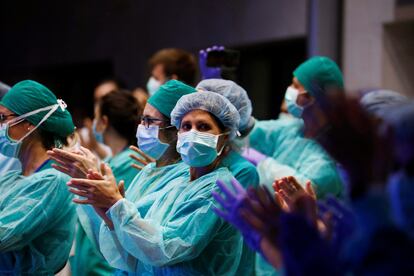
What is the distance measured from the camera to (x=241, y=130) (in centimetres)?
374

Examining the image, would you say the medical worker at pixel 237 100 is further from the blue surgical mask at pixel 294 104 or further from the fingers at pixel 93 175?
the fingers at pixel 93 175

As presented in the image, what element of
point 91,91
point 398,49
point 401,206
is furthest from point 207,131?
point 91,91

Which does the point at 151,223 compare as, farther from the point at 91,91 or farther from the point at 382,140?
the point at 91,91

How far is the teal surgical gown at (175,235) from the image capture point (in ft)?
8.75

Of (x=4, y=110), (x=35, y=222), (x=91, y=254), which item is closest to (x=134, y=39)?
(x=91, y=254)

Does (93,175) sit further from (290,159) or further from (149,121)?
(290,159)

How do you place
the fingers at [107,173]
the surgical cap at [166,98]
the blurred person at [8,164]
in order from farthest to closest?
the blurred person at [8,164], the surgical cap at [166,98], the fingers at [107,173]

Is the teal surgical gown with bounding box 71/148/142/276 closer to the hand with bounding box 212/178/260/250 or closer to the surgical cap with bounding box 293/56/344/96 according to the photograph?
the surgical cap with bounding box 293/56/344/96

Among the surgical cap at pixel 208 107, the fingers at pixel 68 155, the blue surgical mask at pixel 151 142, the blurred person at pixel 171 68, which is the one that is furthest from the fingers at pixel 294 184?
the blurred person at pixel 171 68

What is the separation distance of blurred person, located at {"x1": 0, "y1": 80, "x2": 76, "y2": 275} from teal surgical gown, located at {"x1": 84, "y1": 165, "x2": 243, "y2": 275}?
0.47 meters

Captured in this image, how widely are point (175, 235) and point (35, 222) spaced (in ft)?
2.71

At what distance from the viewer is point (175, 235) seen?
2.70 meters

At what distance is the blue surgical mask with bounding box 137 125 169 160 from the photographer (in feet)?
10.9

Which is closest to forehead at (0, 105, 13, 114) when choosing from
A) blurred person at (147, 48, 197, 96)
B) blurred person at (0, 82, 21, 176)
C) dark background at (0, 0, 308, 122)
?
blurred person at (0, 82, 21, 176)
